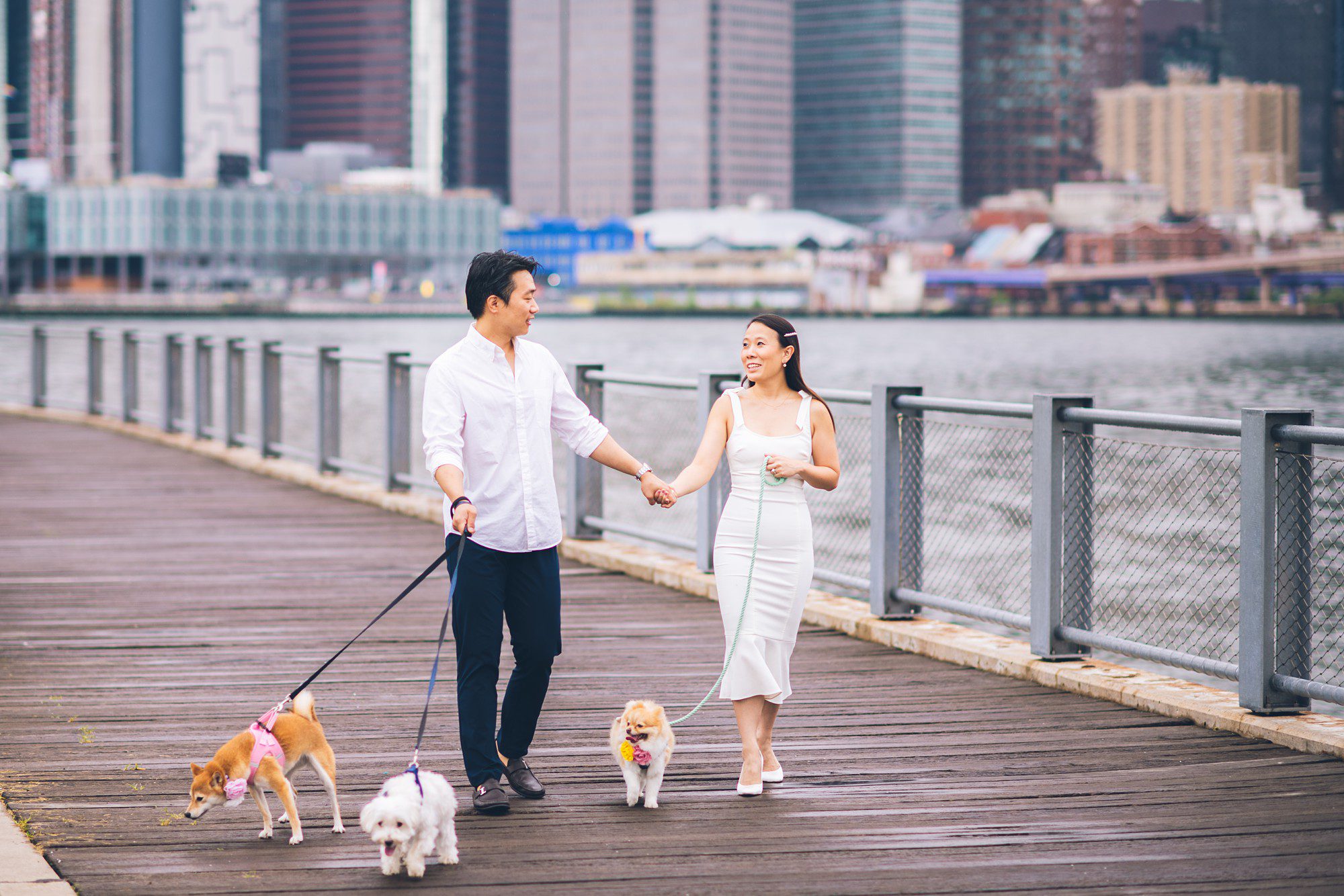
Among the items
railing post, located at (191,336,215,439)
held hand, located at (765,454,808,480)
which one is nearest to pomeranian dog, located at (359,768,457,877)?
held hand, located at (765,454,808,480)

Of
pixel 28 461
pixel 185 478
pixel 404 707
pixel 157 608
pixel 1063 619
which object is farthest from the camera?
pixel 28 461

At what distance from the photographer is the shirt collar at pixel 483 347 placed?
5047 mm

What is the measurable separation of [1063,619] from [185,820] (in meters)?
3.77

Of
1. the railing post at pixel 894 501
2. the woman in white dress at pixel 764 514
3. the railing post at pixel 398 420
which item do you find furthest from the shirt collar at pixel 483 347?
the railing post at pixel 398 420

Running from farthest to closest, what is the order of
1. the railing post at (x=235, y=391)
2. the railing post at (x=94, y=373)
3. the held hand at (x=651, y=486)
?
the railing post at (x=94, y=373)
the railing post at (x=235, y=391)
the held hand at (x=651, y=486)

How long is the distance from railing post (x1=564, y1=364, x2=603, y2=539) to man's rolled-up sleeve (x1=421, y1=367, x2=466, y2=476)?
5802 mm

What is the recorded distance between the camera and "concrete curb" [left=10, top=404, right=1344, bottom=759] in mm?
5981

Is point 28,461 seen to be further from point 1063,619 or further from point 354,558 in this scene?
point 1063,619

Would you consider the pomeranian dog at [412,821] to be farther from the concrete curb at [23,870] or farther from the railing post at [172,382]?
the railing post at [172,382]

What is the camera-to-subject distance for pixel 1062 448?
7.23 m

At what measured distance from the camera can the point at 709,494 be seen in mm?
9500

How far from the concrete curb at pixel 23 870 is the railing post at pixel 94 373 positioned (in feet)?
56.6

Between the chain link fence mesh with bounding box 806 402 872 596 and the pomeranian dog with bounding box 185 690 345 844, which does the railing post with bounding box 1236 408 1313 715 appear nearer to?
the chain link fence mesh with bounding box 806 402 872 596

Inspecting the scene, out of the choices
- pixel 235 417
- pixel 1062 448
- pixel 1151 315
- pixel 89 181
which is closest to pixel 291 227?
pixel 89 181
